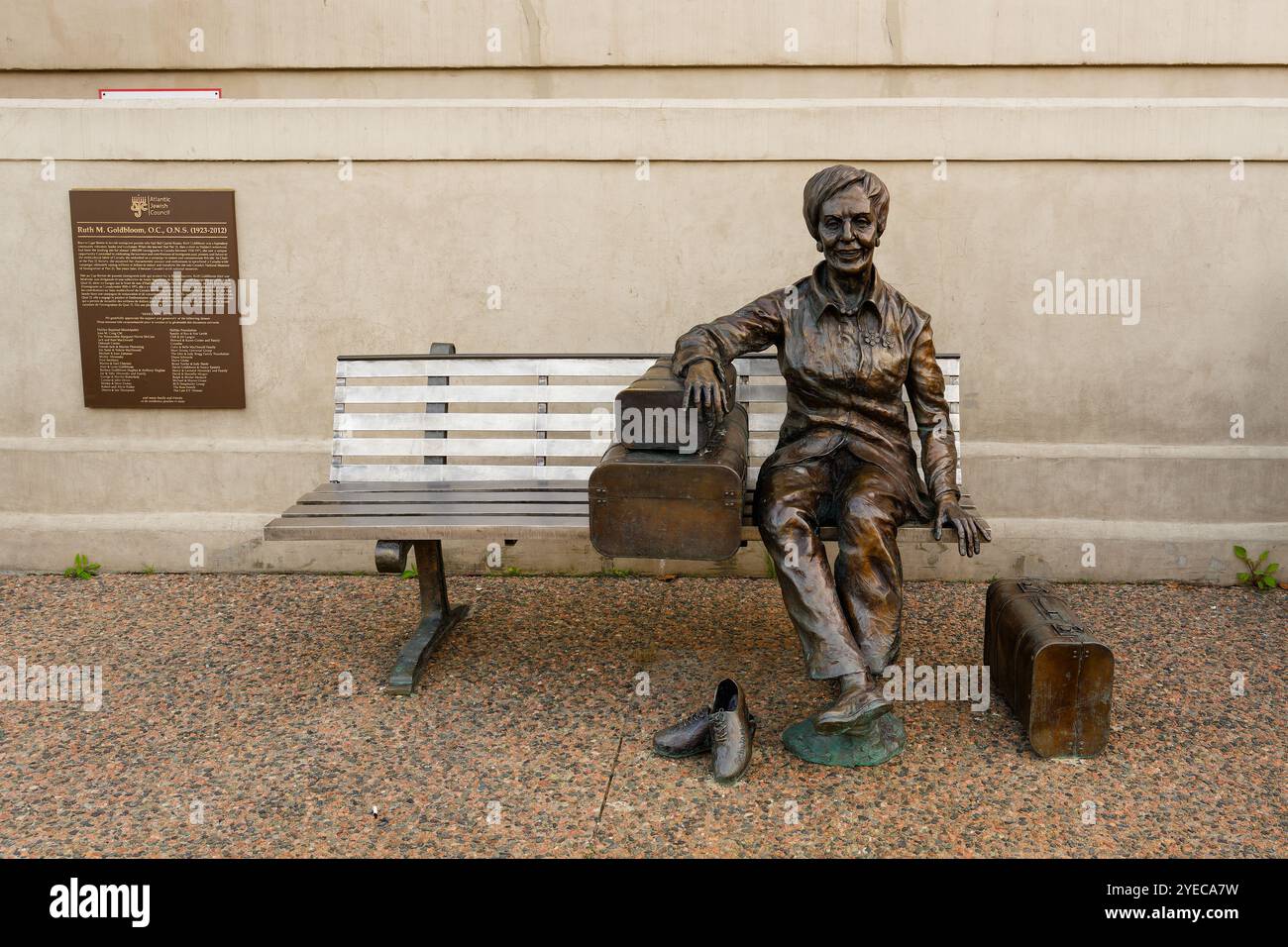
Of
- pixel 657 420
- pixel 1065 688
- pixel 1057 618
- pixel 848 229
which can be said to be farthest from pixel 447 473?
pixel 1065 688

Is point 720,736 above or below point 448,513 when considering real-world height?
below

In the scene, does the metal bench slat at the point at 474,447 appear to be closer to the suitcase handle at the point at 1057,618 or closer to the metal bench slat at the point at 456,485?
the metal bench slat at the point at 456,485

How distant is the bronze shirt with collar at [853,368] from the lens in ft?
14.3

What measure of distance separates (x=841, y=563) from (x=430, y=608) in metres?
1.85

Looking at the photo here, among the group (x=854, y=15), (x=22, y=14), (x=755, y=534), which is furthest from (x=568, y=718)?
(x=22, y=14)

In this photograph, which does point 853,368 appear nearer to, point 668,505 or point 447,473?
point 668,505

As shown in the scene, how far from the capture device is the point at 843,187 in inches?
163

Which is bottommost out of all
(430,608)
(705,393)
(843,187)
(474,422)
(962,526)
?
(430,608)

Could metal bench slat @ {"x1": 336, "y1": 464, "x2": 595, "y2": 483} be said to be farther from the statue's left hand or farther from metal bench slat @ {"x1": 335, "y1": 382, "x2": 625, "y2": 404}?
the statue's left hand

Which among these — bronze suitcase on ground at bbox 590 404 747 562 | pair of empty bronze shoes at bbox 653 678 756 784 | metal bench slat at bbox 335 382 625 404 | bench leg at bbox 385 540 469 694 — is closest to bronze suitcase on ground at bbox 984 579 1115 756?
pair of empty bronze shoes at bbox 653 678 756 784

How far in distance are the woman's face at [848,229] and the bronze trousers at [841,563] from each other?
74 cm

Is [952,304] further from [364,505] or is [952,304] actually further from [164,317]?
[164,317]

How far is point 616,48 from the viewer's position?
5.80 meters

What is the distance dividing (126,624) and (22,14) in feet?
10.0
